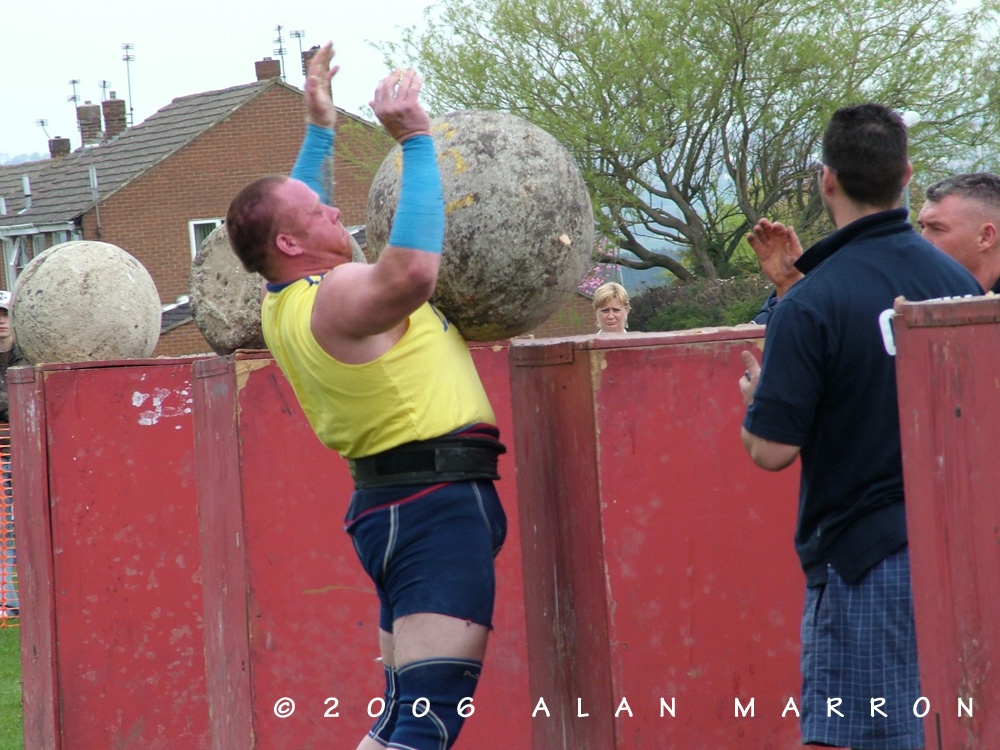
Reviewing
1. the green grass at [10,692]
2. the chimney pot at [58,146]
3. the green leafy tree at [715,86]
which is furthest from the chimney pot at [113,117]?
the green grass at [10,692]

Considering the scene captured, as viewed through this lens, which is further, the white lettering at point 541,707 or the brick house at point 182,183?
the brick house at point 182,183

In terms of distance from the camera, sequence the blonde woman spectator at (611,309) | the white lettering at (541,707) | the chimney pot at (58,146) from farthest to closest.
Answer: the chimney pot at (58,146) → the blonde woman spectator at (611,309) → the white lettering at (541,707)

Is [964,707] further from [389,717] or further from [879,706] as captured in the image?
[389,717]

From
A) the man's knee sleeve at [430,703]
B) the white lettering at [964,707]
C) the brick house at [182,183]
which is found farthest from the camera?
the brick house at [182,183]

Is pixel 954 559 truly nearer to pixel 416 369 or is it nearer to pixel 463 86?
pixel 416 369

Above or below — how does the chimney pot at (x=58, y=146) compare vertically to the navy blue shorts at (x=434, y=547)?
above

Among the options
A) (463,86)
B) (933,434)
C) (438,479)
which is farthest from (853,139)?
(463,86)

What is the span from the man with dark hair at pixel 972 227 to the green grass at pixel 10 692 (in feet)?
17.5

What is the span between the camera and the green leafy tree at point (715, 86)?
92.6 feet

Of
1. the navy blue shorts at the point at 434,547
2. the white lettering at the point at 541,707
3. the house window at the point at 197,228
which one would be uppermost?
the house window at the point at 197,228

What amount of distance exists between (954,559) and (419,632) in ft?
4.44

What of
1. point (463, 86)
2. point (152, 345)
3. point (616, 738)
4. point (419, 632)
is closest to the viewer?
point (419, 632)

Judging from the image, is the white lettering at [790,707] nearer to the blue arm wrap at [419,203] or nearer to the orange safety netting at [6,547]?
the blue arm wrap at [419,203]

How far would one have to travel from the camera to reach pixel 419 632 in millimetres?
3365
